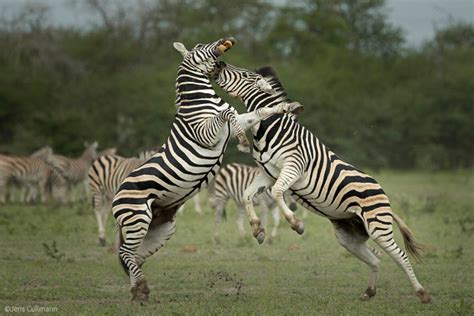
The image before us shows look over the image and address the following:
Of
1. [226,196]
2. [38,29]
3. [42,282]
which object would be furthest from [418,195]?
[38,29]

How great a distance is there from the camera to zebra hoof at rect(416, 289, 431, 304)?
884 centimetres

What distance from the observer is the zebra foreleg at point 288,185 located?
Result: 28.9ft

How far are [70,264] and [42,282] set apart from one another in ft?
5.43

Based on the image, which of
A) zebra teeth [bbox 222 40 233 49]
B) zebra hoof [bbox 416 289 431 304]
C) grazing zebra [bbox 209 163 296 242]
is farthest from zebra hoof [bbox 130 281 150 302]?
grazing zebra [bbox 209 163 296 242]

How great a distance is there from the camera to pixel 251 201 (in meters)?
9.16

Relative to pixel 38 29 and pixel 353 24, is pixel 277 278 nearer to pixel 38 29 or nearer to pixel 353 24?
pixel 38 29

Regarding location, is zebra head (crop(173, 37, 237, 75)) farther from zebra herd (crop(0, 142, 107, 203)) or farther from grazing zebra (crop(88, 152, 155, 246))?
zebra herd (crop(0, 142, 107, 203))

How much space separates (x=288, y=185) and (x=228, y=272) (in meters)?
2.94

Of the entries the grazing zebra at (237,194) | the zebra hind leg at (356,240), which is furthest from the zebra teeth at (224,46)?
the grazing zebra at (237,194)

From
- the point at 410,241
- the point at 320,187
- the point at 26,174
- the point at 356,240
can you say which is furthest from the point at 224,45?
the point at 26,174

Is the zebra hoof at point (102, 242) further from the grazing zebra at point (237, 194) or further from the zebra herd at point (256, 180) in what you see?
the zebra herd at point (256, 180)

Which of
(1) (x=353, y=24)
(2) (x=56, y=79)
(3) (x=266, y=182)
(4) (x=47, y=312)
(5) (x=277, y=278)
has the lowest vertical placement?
(4) (x=47, y=312)

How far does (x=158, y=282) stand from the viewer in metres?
10.5

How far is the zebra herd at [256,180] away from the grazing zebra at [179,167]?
10 mm
